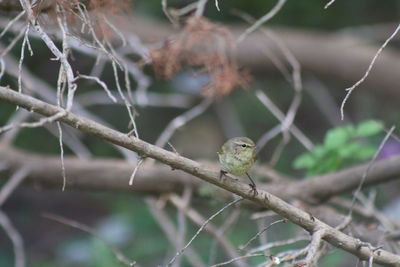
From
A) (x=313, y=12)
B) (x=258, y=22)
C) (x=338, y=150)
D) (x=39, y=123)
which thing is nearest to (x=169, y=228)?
A: (x=338, y=150)

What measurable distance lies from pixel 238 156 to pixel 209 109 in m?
4.73

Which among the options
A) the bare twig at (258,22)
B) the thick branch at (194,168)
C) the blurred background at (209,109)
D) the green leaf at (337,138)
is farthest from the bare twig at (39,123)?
the blurred background at (209,109)

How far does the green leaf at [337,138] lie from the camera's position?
3652 mm

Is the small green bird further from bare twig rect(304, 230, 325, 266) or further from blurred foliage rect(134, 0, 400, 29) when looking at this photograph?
blurred foliage rect(134, 0, 400, 29)

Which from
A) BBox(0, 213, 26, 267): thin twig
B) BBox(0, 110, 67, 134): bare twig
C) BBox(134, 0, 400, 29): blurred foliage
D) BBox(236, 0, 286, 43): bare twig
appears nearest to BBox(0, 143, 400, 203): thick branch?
BBox(0, 213, 26, 267): thin twig

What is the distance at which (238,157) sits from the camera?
2678 millimetres

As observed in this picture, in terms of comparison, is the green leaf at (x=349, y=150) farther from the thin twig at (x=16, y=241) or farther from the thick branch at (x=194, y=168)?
the thin twig at (x=16, y=241)

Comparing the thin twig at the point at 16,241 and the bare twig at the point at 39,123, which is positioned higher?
the thin twig at the point at 16,241

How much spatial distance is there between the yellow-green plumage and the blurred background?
233 centimetres

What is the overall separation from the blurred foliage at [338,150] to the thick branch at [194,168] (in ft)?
4.35

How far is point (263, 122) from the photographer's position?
23.2ft

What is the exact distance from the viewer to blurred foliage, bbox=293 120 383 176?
3639mm

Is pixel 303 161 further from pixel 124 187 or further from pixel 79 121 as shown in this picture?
pixel 79 121

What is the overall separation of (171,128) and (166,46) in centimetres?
106
